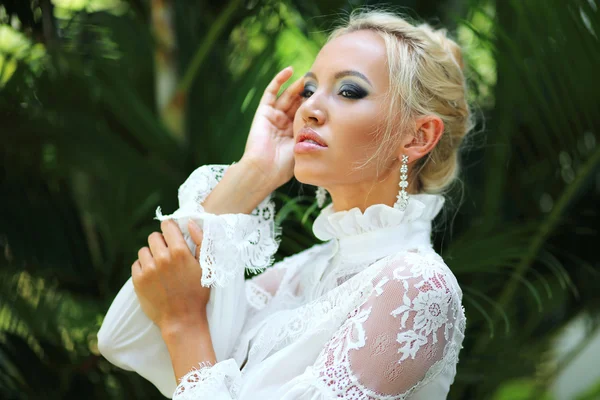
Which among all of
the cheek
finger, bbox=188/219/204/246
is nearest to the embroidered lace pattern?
the cheek

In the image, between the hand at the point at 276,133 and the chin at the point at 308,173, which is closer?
the chin at the point at 308,173

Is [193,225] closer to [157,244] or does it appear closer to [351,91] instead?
[157,244]

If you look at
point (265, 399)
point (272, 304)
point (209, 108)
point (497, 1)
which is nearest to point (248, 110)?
point (209, 108)

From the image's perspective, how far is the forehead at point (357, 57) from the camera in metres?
1.46

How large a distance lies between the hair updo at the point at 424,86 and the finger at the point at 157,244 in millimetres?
493

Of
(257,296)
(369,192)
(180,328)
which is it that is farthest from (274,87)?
(180,328)

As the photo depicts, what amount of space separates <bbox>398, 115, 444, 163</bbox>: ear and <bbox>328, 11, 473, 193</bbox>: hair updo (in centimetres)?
2

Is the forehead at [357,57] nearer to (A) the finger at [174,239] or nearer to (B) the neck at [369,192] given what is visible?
(B) the neck at [369,192]

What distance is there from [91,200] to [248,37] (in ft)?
2.81

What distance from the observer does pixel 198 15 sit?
250 cm

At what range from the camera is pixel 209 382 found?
4.38ft

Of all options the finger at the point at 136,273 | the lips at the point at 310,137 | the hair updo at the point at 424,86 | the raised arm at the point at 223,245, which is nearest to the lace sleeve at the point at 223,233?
the raised arm at the point at 223,245

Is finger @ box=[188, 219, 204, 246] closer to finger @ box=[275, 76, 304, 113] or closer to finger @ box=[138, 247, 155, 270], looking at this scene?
finger @ box=[138, 247, 155, 270]

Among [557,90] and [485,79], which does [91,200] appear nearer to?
[485,79]
